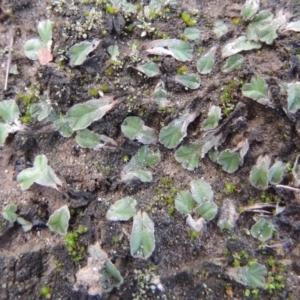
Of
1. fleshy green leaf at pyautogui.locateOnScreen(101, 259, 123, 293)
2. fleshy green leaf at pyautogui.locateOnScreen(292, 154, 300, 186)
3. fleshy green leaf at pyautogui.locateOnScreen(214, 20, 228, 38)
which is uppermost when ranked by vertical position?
fleshy green leaf at pyautogui.locateOnScreen(214, 20, 228, 38)

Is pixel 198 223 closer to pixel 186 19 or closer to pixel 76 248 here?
pixel 76 248

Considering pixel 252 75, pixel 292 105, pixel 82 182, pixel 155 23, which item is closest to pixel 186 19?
pixel 155 23

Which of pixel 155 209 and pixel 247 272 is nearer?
pixel 247 272

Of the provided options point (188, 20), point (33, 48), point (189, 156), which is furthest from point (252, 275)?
point (33, 48)

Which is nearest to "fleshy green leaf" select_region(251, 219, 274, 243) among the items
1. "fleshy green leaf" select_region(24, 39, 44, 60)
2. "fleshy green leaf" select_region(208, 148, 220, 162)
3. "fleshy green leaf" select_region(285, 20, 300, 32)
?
"fleshy green leaf" select_region(208, 148, 220, 162)

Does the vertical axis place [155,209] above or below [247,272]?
above

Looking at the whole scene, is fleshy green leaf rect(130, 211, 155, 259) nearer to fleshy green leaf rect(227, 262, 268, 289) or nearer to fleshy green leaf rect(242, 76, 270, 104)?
fleshy green leaf rect(227, 262, 268, 289)

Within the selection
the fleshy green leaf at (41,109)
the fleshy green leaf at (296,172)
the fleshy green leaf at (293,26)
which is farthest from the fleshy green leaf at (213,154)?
the fleshy green leaf at (41,109)

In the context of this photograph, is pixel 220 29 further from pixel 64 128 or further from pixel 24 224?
pixel 24 224
